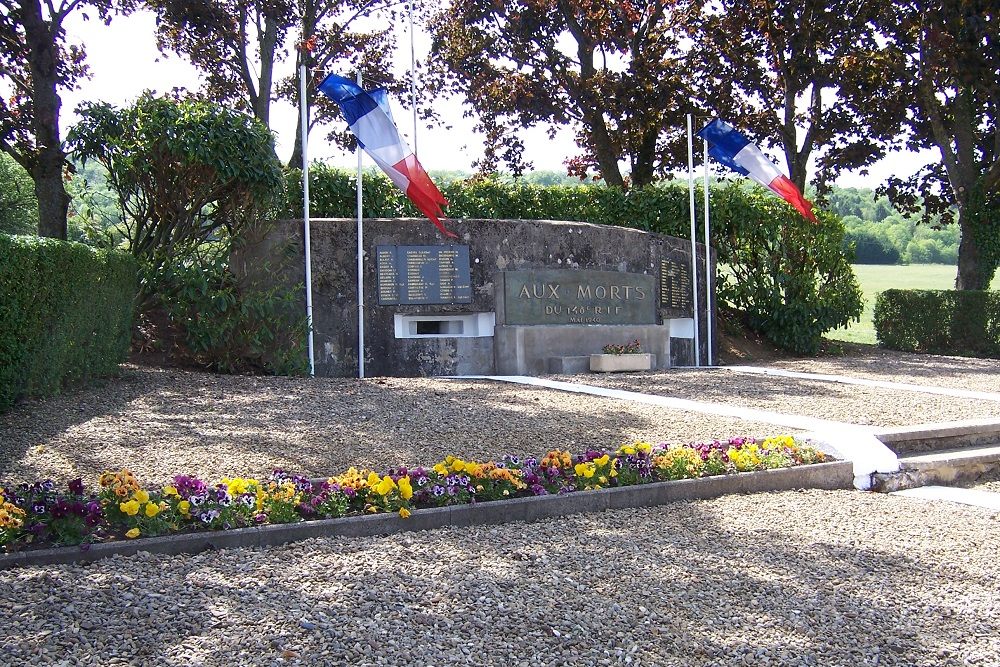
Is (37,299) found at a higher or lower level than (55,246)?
lower

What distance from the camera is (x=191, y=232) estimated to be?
941 centimetres

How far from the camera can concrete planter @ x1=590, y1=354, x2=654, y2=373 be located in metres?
11.0

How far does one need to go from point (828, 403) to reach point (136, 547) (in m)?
6.47

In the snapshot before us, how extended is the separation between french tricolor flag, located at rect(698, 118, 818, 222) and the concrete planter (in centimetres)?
378

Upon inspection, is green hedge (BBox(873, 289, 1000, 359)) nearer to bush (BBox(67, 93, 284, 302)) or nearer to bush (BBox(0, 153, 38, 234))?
bush (BBox(67, 93, 284, 302))

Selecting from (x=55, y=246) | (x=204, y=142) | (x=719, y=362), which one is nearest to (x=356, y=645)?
(x=55, y=246)

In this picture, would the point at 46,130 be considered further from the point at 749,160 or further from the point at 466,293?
the point at 749,160

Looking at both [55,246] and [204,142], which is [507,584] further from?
[204,142]

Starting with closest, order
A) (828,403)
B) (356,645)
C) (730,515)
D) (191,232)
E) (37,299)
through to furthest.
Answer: (356,645), (730,515), (37,299), (828,403), (191,232)

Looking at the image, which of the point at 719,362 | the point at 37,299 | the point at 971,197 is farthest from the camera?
the point at 971,197

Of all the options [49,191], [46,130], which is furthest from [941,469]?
[46,130]

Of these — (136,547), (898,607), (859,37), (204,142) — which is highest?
(859,37)

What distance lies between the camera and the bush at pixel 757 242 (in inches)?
578

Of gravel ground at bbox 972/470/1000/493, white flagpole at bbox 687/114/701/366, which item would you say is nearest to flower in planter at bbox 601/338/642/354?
white flagpole at bbox 687/114/701/366
